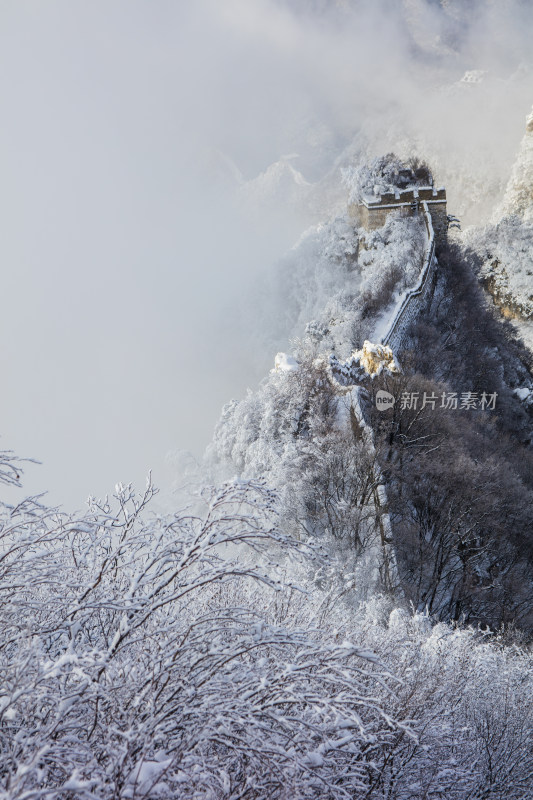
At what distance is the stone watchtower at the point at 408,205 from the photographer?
32.6 meters

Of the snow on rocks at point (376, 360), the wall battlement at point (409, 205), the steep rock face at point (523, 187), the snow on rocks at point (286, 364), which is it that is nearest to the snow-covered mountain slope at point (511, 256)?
the steep rock face at point (523, 187)

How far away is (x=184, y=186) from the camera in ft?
401

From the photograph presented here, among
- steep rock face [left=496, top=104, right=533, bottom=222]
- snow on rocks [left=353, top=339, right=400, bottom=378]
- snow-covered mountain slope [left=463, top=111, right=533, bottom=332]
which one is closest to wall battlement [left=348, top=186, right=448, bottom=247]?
snow on rocks [left=353, top=339, right=400, bottom=378]

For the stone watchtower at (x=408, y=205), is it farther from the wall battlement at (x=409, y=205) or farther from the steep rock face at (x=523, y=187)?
the steep rock face at (x=523, y=187)

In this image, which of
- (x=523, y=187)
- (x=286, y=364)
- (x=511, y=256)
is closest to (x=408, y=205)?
(x=286, y=364)

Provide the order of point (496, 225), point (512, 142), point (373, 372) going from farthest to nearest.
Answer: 1. point (512, 142)
2. point (496, 225)
3. point (373, 372)

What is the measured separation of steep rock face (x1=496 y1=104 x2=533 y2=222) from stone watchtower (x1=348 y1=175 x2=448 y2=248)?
25.8 metres

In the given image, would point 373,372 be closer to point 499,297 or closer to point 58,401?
point 499,297

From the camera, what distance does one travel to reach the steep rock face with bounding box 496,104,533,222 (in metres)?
55.4

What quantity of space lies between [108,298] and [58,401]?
21764mm

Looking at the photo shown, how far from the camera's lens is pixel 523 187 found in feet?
187

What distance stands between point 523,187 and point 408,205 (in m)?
32.4

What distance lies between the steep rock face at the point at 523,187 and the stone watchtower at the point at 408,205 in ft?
84.6

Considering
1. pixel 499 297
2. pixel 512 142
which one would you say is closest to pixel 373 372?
pixel 499 297
